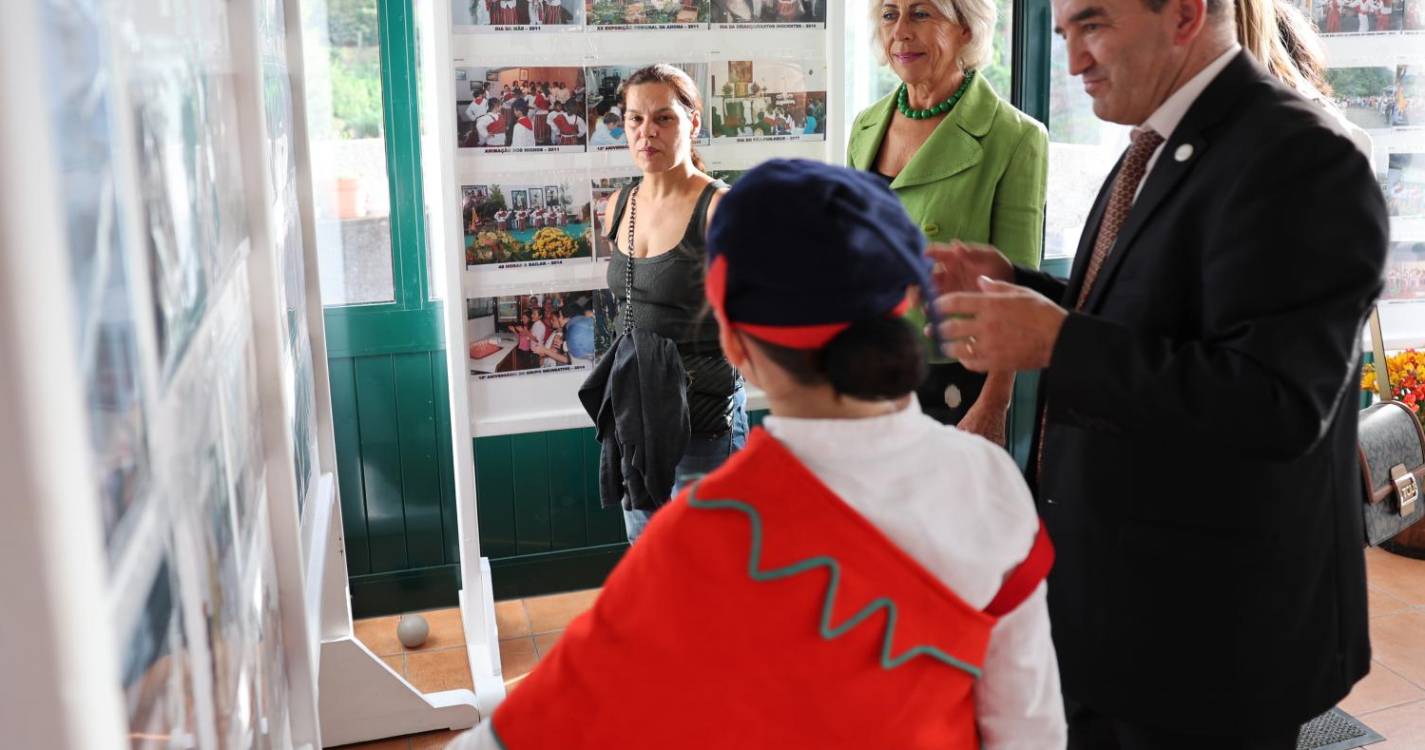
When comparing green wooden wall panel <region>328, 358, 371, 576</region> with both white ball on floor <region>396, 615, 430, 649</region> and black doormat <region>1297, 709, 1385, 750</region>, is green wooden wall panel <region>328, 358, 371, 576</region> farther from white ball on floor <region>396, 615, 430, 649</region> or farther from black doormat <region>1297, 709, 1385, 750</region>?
black doormat <region>1297, 709, 1385, 750</region>

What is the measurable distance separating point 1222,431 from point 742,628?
0.60 m

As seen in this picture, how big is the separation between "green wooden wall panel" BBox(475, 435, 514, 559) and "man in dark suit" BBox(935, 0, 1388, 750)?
82.3 inches

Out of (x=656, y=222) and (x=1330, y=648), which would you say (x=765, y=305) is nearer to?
(x=1330, y=648)

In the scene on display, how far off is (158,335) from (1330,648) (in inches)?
52.7

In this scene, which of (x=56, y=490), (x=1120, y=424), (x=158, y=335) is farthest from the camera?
(x=1120, y=424)

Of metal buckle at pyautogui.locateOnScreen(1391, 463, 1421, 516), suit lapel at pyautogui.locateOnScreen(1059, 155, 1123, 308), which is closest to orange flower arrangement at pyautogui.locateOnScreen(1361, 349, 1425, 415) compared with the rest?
metal buckle at pyautogui.locateOnScreen(1391, 463, 1421, 516)

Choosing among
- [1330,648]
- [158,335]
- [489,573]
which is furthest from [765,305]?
[489,573]

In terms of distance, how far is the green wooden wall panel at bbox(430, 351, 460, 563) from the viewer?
3.27 m

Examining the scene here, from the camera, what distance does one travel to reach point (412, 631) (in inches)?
123

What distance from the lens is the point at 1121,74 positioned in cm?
142

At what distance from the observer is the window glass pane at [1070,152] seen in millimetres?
3773

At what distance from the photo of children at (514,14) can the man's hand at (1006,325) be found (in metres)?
1.73

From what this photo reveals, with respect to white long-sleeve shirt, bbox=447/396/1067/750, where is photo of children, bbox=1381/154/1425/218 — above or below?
above

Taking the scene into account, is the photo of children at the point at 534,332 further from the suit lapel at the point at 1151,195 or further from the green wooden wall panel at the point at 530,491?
the suit lapel at the point at 1151,195
